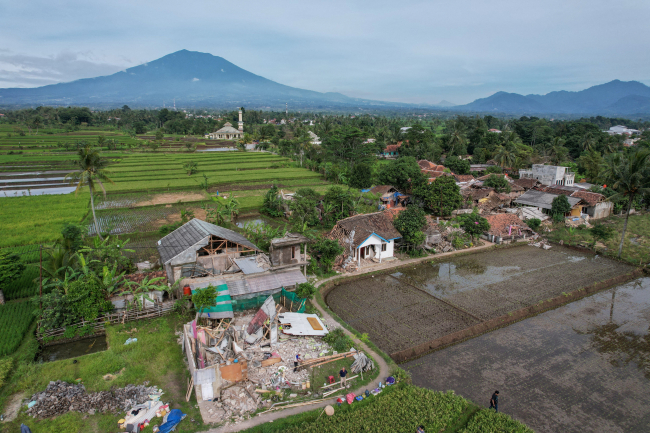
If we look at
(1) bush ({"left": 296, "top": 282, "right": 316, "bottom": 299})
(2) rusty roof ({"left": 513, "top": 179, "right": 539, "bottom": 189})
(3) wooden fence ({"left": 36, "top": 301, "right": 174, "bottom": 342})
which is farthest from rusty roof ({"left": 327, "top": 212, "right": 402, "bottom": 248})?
(2) rusty roof ({"left": 513, "top": 179, "right": 539, "bottom": 189})

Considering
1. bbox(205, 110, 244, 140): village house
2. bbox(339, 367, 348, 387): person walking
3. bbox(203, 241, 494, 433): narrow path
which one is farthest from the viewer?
bbox(205, 110, 244, 140): village house

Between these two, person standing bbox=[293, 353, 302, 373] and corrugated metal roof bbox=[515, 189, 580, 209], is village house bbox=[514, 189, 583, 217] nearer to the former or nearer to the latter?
corrugated metal roof bbox=[515, 189, 580, 209]

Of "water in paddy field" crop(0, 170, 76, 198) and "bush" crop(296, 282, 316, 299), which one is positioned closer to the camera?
"bush" crop(296, 282, 316, 299)

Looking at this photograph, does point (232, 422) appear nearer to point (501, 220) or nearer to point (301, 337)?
point (301, 337)

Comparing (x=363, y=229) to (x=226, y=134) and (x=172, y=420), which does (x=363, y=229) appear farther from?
(x=226, y=134)

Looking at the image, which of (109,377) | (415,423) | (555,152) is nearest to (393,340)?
(415,423)

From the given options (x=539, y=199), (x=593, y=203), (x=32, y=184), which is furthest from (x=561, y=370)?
(x=32, y=184)

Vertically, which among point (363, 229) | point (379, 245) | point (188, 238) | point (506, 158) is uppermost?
point (506, 158)
